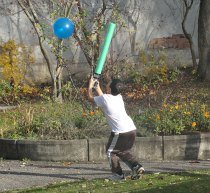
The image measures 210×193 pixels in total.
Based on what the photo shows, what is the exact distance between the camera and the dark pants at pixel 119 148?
27.5 feet

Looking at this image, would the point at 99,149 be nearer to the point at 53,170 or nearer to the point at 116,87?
the point at 53,170

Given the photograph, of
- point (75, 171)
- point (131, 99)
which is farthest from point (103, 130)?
point (131, 99)

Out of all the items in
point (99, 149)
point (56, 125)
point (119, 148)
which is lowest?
point (99, 149)

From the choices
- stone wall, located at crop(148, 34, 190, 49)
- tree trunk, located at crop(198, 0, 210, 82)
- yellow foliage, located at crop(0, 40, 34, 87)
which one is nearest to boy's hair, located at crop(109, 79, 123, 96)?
yellow foliage, located at crop(0, 40, 34, 87)

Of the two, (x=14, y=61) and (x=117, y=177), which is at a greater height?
(x=14, y=61)

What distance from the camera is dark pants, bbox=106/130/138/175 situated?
8.39 metres

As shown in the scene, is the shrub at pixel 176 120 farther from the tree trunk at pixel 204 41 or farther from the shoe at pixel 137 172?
the tree trunk at pixel 204 41

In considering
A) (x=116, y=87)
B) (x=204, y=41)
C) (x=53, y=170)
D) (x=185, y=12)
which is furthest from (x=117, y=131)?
(x=185, y=12)

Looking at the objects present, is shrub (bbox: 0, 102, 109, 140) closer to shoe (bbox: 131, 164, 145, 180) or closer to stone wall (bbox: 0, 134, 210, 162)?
stone wall (bbox: 0, 134, 210, 162)

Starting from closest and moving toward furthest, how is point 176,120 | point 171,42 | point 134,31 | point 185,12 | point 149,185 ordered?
1. point 149,185
2. point 176,120
3. point 134,31
4. point 185,12
5. point 171,42

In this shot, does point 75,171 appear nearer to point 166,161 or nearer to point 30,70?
point 166,161

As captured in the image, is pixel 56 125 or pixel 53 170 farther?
pixel 56 125

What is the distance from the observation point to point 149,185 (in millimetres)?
7918

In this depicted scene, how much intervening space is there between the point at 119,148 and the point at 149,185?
79cm
